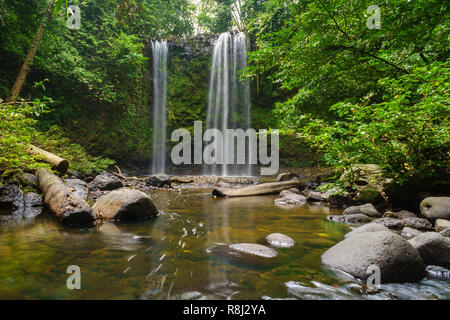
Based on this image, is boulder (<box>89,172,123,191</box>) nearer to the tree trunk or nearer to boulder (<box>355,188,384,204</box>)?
the tree trunk

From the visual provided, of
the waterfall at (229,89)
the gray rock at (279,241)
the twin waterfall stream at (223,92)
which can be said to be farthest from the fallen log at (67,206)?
the waterfall at (229,89)

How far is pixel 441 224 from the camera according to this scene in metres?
3.64

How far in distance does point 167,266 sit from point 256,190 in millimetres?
6374

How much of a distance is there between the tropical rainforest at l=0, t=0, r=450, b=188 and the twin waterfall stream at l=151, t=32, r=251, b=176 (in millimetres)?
688

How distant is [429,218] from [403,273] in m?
2.74

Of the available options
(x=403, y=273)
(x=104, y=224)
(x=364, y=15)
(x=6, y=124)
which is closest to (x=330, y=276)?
(x=403, y=273)

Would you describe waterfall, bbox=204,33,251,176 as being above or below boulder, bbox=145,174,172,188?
above

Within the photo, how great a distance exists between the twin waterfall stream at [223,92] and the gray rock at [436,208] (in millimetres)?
14353

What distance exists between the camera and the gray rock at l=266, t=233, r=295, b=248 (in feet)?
10.3

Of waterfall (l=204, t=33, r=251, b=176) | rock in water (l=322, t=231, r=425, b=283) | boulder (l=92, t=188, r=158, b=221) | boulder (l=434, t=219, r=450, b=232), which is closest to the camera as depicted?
rock in water (l=322, t=231, r=425, b=283)

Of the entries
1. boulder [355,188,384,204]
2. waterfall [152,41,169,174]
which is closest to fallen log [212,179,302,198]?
A: boulder [355,188,384,204]

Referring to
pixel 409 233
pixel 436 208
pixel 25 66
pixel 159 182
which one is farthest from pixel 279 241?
pixel 25 66

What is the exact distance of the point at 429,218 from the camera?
160 inches

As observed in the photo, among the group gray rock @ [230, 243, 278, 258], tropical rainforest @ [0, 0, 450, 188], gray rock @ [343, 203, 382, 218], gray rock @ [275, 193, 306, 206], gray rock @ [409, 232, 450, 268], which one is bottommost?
gray rock @ [275, 193, 306, 206]
